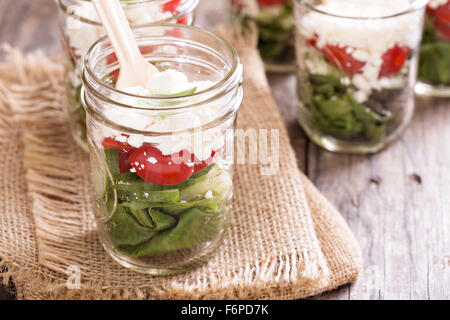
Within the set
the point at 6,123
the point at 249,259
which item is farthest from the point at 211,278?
the point at 6,123

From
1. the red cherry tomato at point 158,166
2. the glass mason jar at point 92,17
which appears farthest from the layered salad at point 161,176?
the glass mason jar at point 92,17

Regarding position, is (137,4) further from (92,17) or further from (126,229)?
(126,229)

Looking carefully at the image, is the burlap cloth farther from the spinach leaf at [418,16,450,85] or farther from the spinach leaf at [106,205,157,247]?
the spinach leaf at [418,16,450,85]

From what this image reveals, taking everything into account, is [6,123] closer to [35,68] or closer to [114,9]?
[35,68]

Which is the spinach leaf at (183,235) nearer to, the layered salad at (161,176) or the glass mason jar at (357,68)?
the layered salad at (161,176)

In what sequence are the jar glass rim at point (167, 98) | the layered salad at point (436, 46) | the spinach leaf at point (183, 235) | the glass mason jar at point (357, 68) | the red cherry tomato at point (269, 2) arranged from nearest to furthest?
1. the jar glass rim at point (167, 98)
2. the spinach leaf at point (183, 235)
3. the glass mason jar at point (357, 68)
4. the layered salad at point (436, 46)
5. the red cherry tomato at point (269, 2)

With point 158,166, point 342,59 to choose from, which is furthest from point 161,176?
point 342,59
